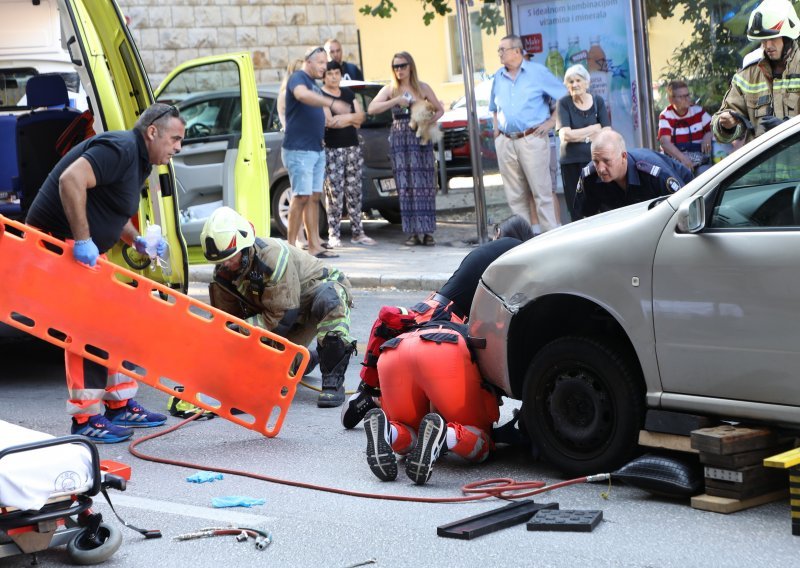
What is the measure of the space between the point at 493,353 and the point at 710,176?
4.42ft

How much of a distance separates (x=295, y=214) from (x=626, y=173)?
22.4 ft

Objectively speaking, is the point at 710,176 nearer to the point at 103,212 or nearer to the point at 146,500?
the point at 146,500

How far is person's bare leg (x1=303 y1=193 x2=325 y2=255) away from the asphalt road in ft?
20.8

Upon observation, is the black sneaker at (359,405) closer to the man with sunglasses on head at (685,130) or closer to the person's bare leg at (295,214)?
the man with sunglasses on head at (685,130)

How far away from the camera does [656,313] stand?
221 inches

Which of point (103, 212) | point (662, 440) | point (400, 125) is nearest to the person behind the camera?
point (662, 440)

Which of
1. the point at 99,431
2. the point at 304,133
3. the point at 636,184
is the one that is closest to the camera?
the point at 636,184

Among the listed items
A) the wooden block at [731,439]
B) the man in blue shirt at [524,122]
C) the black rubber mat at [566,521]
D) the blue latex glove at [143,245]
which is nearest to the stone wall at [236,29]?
the man in blue shirt at [524,122]

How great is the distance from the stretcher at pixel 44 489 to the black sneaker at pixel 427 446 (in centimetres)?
153

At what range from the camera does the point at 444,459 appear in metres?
6.65

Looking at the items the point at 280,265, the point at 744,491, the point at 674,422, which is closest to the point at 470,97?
the point at 280,265

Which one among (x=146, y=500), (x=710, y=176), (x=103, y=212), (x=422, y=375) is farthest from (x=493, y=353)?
(x=103, y=212)

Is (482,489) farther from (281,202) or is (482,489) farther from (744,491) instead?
(281,202)

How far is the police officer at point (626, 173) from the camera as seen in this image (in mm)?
7039
